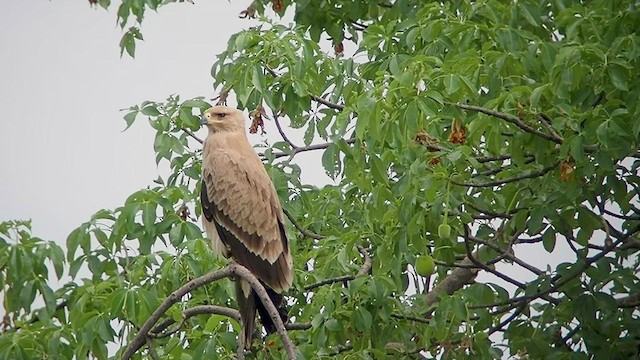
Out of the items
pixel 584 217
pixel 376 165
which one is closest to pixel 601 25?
pixel 584 217

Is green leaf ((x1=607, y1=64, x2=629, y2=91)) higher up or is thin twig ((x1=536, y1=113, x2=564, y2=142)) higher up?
green leaf ((x1=607, y1=64, x2=629, y2=91))

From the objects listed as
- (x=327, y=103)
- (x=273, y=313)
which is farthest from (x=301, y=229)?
(x=273, y=313)

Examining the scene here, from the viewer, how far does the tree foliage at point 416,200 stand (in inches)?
219

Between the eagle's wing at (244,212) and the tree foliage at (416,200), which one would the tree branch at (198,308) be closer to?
the tree foliage at (416,200)

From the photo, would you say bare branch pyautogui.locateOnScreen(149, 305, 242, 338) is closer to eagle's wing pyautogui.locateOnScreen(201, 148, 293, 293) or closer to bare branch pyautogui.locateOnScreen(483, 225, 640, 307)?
eagle's wing pyautogui.locateOnScreen(201, 148, 293, 293)

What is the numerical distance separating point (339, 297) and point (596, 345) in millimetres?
1371

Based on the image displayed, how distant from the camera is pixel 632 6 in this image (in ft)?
19.4

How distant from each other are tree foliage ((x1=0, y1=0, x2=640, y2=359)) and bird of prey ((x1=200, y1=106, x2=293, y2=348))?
0.19 metres

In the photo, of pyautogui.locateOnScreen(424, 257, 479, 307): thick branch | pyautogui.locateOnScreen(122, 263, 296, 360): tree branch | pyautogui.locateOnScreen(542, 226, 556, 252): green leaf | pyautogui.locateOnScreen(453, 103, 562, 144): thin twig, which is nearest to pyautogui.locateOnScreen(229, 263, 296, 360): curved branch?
pyautogui.locateOnScreen(122, 263, 296, 360): tree branch

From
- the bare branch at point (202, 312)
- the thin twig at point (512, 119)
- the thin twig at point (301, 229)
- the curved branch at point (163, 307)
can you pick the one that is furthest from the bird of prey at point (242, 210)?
the thin twig at point (512, 119)

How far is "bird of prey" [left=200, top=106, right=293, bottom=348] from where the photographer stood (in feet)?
22.3

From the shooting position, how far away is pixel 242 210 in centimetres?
708

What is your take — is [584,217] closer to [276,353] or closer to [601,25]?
[601,25]

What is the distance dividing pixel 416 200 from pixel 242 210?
1.65 metres
